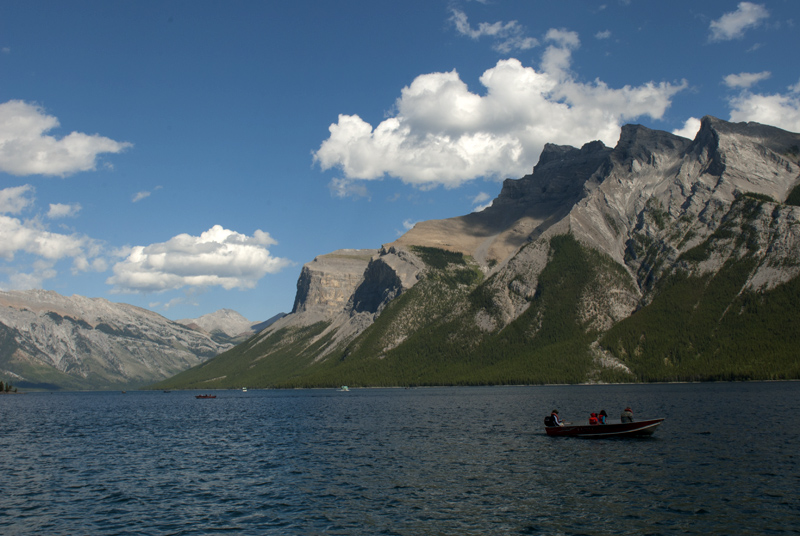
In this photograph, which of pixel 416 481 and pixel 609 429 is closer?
pixel 416 481

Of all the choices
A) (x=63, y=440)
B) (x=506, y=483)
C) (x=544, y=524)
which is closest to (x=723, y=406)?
(x=506, y=483)

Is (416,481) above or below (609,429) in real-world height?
above

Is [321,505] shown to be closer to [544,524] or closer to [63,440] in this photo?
[544,524]

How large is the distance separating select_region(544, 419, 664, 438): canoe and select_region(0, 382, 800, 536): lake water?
1280mm

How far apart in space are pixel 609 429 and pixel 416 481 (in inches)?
1407

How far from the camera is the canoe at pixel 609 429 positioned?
7731 centimetres

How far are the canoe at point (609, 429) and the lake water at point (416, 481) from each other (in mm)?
1280

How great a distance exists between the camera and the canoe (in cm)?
7731

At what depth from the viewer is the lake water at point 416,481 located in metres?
41.2

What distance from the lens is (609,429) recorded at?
79.9 m

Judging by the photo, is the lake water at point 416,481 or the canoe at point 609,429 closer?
the lake water at point 416,481

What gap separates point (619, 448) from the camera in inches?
2822

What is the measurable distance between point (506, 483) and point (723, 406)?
8472cm

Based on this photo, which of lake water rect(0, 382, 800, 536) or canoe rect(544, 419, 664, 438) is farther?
canoe rect(544, 419, 664, 438)
